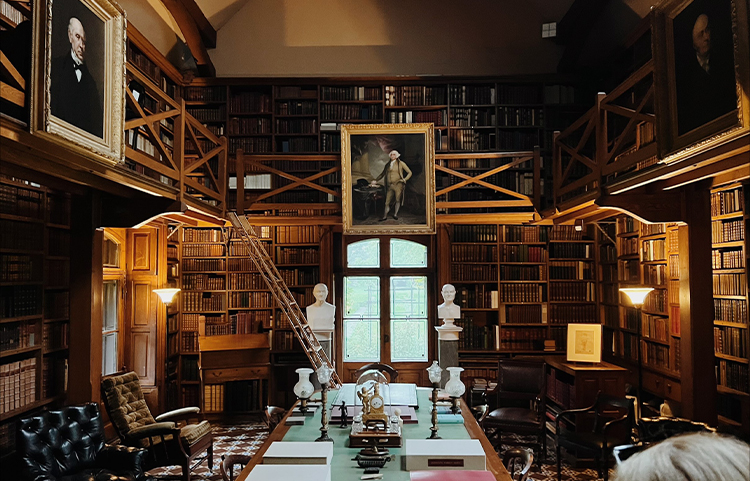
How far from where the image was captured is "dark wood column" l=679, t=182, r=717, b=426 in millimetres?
4379

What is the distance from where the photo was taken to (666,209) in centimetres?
456

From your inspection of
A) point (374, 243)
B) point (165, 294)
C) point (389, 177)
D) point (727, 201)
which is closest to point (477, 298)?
point (374, 243)

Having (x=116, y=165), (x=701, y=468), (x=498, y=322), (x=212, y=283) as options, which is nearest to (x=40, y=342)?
(x=116, y=165)

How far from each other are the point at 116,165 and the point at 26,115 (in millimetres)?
931

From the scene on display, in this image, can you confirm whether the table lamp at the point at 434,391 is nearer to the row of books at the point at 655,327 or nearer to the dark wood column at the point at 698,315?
the dark wood column at the point at 698,315

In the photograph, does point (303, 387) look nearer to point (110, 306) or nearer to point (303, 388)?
point (303, 388)

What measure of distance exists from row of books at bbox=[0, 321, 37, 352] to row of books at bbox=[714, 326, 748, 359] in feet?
19.6

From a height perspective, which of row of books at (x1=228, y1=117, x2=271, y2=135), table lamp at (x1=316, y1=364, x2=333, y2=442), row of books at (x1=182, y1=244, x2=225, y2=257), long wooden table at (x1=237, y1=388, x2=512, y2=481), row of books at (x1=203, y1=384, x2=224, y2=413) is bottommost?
row of books at (x1=203, y1=384, x2=224, y2=413)

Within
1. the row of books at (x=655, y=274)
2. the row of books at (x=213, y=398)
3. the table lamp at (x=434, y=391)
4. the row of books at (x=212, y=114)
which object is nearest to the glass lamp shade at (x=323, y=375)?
the table lamp at (x=434, y=391)

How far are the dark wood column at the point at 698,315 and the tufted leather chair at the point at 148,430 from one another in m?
4.18

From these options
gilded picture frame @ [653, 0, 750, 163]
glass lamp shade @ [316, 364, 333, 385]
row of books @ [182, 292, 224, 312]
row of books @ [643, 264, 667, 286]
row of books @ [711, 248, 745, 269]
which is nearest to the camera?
gilded picture frame @ [653, 0, 750, 163]

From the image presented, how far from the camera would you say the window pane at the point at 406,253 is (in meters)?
8.84

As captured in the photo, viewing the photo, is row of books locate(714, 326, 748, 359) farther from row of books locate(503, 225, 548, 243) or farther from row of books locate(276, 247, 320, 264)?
row of books locate(276, 247, 320, 264)

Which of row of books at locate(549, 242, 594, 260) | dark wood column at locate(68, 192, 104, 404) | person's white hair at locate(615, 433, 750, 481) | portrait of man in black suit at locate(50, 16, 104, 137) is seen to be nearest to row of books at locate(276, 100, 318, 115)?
row of books at locate(549, 242, 594, 260)
